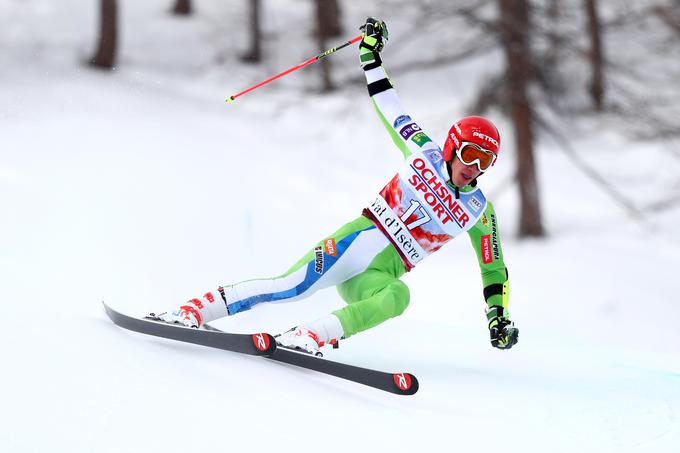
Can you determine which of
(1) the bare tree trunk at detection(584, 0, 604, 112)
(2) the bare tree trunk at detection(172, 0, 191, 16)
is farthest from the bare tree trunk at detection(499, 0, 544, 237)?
(2) the bare tree trunk at detection(172, 0, 191, 16)

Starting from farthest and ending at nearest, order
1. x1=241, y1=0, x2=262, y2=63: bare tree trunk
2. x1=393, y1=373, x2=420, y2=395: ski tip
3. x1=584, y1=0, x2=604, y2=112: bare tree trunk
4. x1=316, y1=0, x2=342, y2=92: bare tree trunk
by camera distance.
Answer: x1=241, y1=0, x2=262, y2=63: bare tree trunk
x1=584, y1=0, x2=604, y2=112: bare tree trunk
x1=316, y1=0, x2=342, y2=92: bare tree trunk
x1=393, y1=373, x2=420, y2=395: ski tip

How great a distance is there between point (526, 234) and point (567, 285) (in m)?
1.39

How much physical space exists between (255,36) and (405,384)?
538 inches

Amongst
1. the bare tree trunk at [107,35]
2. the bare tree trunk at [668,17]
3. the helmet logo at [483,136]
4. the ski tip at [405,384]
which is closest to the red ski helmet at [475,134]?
the helmet logo at [483,136]

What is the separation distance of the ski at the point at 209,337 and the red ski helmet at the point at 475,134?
1.40 m

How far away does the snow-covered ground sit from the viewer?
3.13m

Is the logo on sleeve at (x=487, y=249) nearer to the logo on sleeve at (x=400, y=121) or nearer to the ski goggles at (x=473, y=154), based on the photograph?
the ski goggles at (x=473, y=154)

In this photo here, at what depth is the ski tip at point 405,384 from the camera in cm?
357

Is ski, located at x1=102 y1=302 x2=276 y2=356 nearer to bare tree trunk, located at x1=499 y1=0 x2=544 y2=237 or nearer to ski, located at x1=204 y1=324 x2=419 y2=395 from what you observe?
ski, located at x1=204 y1=324 x2=419 y2=395

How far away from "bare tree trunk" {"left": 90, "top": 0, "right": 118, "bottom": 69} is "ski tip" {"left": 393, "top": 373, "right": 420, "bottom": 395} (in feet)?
34.5

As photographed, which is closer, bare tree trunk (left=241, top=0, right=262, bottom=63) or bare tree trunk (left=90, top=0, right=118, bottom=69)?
bare tree trunk (left=90, top=0, right=118, bottom=69)

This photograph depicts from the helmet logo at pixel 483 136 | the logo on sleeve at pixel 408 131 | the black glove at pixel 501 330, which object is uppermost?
the logo on sleeve at pixel 408 131

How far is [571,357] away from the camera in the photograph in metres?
5.48

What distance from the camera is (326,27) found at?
15375 mm
